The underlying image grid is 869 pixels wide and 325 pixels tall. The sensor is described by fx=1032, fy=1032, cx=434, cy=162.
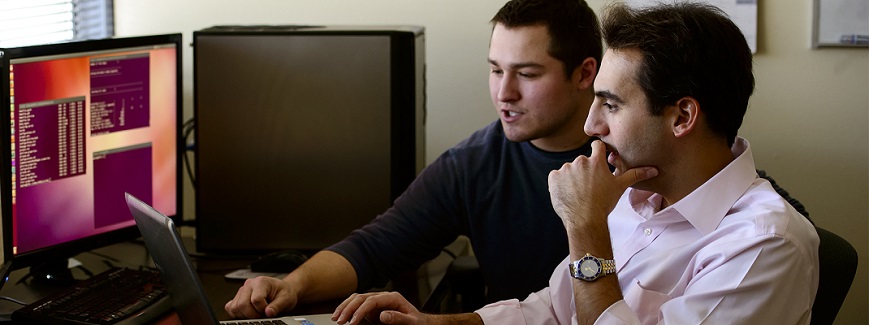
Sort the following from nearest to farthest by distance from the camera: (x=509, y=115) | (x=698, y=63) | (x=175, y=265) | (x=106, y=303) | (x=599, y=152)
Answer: (x=175, y=265) → (x=698, y=63) → (x=599, y=152) → (x=106, y=303) → (x=509, y=115)

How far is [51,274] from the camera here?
6.35ft

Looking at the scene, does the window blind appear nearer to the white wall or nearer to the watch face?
the white wall

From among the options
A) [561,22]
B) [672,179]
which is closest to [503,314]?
[672,179]

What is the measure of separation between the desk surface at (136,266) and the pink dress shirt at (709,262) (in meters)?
0.51

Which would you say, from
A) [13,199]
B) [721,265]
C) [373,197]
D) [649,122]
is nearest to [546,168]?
[373,197]

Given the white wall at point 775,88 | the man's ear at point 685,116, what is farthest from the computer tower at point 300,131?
the man's ear at point 685,116

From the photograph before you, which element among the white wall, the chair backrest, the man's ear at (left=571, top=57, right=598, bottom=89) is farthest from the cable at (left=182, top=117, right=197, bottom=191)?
the chair backrest

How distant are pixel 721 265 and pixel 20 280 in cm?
130

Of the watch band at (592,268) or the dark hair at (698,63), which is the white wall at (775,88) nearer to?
the dark hair at (698,63)

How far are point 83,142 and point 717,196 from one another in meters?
1.15

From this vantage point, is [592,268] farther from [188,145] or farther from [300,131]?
[188,145]

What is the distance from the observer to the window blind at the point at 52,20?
2.27 metres

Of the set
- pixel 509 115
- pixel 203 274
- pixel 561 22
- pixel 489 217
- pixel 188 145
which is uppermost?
pixel 561 22

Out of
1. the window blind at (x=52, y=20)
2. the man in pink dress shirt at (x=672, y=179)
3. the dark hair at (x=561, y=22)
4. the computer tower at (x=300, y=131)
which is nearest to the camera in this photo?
the man in pink dress shirt at (x=672, y=179)
